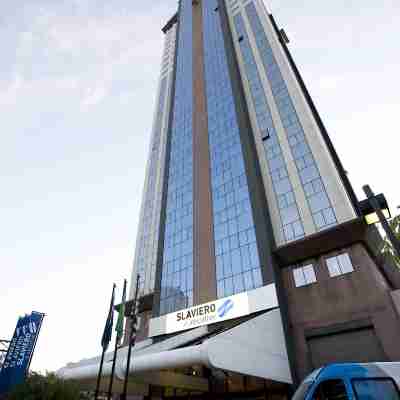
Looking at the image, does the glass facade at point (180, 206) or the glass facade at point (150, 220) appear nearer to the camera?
the glass facade at point (180, 206)

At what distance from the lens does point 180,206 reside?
3878 cm

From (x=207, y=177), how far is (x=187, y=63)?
30.5 metres

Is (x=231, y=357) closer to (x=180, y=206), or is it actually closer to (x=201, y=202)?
(x=201, y=202)

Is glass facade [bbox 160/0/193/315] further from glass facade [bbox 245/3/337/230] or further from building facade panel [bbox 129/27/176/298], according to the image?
glass facade [bbox 245/3/337/230]

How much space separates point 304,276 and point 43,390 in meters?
20.1

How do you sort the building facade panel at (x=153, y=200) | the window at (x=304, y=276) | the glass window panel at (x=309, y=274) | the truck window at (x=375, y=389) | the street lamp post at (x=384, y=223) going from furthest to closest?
1. the building facade panel at (x=153, y=200)
2. the window at (x=304, y=276)
3. the glass window panel at (x=309, y=274)
4. the truck window at (x=375, y=389)
5. the street lamp post at (x=384, y=223)

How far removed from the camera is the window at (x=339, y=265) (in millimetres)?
22684

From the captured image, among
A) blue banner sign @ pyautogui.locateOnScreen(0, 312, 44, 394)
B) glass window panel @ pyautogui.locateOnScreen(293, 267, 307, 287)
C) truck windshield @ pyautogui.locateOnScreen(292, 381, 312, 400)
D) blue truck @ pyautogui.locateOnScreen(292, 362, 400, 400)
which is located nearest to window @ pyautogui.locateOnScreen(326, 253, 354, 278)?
glass window panel @ pyautogui.locateOnScreen(293, 267, 307, 287)

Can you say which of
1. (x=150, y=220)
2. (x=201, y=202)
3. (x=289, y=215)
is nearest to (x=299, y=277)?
(x=289, y=215)

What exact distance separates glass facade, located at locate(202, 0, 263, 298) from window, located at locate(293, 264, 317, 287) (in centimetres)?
306

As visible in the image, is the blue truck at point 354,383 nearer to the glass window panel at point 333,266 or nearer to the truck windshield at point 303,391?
the truck windshield at point 303,391

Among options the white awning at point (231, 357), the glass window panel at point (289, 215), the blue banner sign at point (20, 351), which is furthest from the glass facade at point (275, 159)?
the blue banner sign at point (20, 351)

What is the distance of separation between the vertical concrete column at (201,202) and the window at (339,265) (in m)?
10.9

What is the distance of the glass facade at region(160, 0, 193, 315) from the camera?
3195cm
